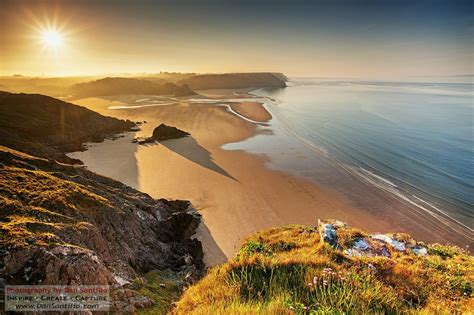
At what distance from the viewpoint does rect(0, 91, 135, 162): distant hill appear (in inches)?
1381

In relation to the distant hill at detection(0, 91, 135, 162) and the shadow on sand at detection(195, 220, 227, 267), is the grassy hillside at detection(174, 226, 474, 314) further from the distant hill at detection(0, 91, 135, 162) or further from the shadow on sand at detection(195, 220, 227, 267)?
the distant hill at detection(0, 91, 135, 162)

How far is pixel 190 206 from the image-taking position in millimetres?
20422

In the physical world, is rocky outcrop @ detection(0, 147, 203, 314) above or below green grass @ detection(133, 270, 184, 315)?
above

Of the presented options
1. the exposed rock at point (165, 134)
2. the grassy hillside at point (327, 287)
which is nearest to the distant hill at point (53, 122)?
the exposed rock at point (165, 134)

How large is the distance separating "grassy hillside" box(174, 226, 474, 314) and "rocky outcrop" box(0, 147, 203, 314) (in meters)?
3.25

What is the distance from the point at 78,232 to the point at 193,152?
86.6 ft

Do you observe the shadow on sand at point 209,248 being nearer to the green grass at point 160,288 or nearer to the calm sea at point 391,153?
the green grass at point 160,288

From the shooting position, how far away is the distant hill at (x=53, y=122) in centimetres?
3508

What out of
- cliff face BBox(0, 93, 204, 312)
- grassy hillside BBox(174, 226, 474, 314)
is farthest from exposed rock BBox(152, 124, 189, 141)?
grassy hillside BBox(174, 226, 474, 314)

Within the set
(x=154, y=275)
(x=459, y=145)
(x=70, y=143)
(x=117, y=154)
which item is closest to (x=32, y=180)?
(x=154, y=275)

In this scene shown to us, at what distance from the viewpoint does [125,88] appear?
14162cm

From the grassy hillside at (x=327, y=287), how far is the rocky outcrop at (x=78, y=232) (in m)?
3.25

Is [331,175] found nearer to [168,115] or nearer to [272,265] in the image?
[272,265]

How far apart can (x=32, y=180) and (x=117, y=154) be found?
2469 cm
